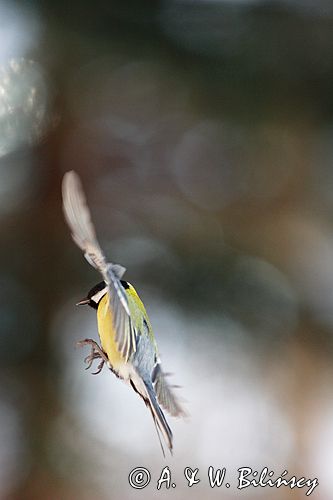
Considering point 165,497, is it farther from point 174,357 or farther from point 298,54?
point 298,54

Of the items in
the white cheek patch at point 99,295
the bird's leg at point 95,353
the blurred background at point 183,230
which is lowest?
the bird's leg at point 95,353

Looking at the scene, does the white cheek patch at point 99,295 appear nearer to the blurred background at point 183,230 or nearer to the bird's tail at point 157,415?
the bird's tail at point 157,415

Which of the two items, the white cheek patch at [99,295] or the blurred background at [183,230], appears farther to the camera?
the blurred background at [183,230]

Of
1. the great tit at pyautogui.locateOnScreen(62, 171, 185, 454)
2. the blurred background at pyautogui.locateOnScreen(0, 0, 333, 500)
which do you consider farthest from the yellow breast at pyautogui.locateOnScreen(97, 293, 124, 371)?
the blurred background at pyautogui.locateOnScreen(0, 0, 333, 500)

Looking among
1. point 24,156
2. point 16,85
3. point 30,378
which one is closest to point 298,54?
point 24,156

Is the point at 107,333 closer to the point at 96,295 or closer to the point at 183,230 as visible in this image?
the point at 96,295

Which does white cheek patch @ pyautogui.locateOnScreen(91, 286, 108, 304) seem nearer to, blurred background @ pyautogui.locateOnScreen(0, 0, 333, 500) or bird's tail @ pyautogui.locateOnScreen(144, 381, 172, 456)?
bird's tail @ pyautogui.locateOnScreen(144, 381, 172, 456)

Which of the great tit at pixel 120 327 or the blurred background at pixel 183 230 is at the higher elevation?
the blurred background at pixel 183 230

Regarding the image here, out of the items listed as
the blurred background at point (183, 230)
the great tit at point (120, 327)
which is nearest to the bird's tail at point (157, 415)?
the great tit at point (120, 327)
